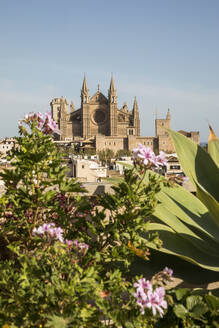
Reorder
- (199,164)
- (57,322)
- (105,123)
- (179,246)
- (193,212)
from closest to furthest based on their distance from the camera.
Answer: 1. (57,322)
2. (179,246)
3. (199,164)
4. (193,212)
5. (105,123)

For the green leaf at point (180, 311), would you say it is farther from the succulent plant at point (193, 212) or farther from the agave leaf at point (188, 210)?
the agave leaf at point (188, 210)

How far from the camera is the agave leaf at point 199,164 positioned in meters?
2.02

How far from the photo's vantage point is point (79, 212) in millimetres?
1701

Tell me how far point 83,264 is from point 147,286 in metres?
0.28

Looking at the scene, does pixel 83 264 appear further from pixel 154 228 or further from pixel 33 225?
pixel 154 228

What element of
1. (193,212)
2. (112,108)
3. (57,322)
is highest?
(112,108)

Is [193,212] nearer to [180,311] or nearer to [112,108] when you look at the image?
[180,311]

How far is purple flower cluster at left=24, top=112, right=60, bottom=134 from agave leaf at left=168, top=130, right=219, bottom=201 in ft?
2.54

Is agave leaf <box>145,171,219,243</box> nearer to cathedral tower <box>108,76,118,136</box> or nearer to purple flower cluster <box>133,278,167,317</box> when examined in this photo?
purple flower cluster <box>133,278,167,317</box>

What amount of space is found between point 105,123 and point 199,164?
191 feet

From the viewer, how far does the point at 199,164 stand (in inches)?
80.7

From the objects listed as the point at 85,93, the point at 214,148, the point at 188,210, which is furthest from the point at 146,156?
the point at 85,93

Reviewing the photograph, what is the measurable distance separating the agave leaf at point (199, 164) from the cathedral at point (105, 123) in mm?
53110

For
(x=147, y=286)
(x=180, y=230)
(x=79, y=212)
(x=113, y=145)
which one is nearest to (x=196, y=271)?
(x=180, y=230)
